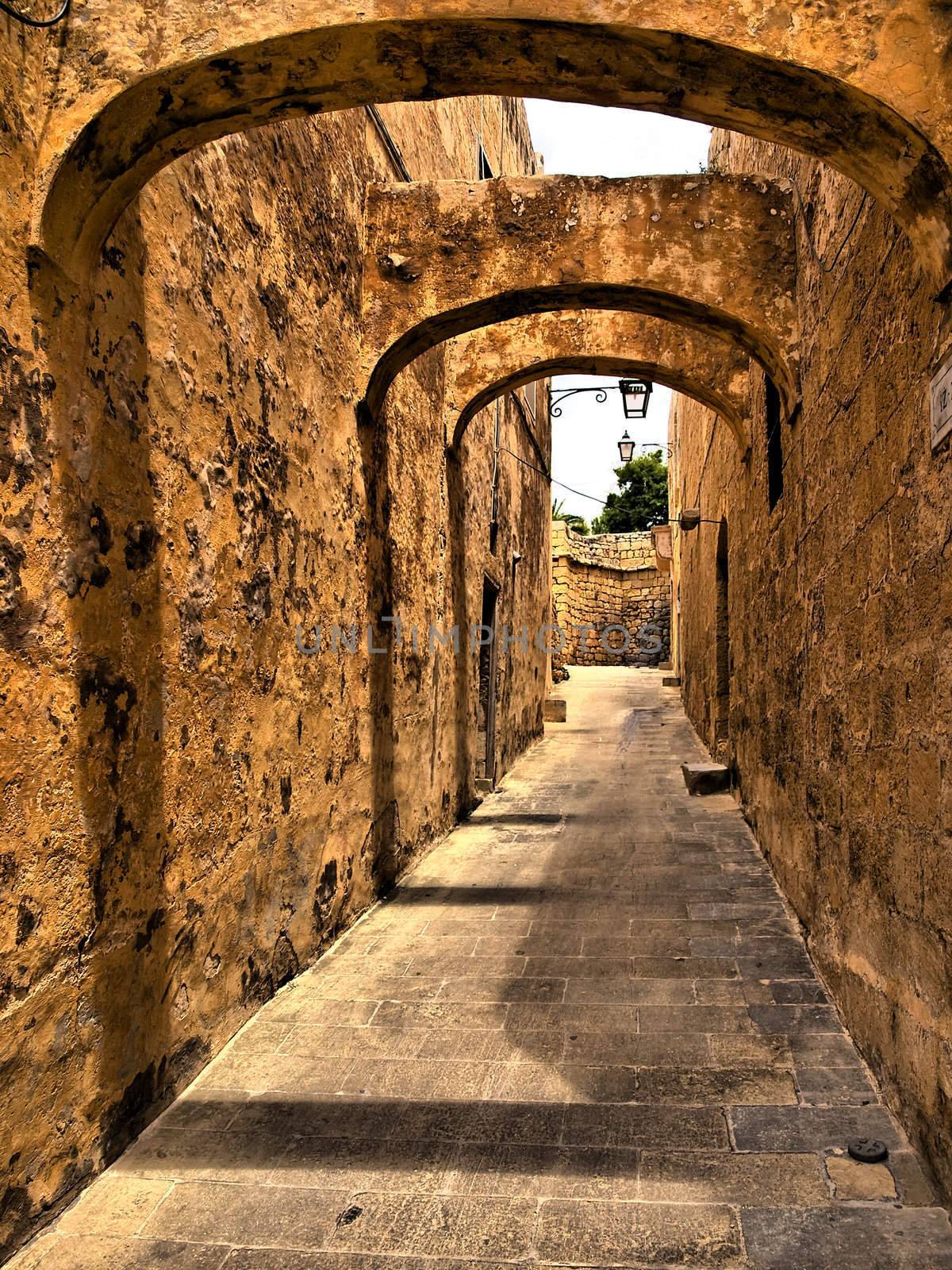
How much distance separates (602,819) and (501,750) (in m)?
2.52

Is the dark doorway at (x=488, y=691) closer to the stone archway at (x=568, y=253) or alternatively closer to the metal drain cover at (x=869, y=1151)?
the stone archway at (x=568, y=253)

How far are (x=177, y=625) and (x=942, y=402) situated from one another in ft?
7.10

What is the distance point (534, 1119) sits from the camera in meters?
2.47

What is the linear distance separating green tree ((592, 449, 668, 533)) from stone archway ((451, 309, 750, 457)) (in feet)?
77.0

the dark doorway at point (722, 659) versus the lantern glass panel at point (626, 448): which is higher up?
the lantern glass panel at point (626, 448)

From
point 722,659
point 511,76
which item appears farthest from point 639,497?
point 511,76

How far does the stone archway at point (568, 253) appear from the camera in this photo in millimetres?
4859

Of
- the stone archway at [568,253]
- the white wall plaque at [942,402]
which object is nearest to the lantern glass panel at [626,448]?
the stone archway at [568,253]

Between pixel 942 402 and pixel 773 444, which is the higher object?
pixel 773 444

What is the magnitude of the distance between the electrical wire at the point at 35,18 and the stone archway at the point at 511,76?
0.05m

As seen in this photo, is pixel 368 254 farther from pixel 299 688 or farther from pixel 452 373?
pixel 299 688

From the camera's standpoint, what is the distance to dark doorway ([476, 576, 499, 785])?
846cm

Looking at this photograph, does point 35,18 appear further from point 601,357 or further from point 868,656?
point 601,357

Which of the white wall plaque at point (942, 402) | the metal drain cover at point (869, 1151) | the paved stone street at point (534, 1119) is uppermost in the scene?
the white wall plaque at point (942, 402)
